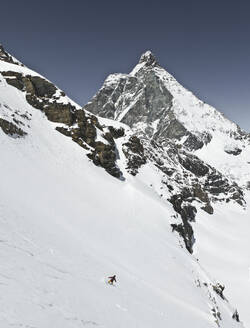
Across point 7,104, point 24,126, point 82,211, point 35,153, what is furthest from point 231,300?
point 7,104

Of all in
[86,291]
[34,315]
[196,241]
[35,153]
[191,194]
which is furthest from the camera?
[191,194]

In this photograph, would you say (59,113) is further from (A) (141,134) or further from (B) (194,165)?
(B) (194,165)

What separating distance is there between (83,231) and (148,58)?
19736cm

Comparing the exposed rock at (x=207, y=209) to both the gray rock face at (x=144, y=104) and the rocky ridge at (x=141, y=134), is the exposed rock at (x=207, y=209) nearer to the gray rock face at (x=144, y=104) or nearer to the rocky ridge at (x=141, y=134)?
the rocky ridge at (x=141, y=134)

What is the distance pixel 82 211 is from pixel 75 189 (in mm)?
4683

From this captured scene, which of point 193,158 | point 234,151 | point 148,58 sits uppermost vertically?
point 148,58

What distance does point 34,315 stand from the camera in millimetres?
7559

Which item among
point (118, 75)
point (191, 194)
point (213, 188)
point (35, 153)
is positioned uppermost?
point (118, 75)

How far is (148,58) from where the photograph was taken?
193625 mm

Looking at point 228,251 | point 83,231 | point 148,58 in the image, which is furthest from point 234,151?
point 83,231

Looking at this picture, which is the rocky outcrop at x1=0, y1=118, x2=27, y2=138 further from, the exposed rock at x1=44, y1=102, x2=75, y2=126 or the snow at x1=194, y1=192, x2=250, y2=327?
the snow at x1=194, y1=192, x2=250, y2=327

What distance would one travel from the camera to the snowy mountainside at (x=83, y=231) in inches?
397

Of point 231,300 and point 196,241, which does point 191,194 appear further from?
point 231,300

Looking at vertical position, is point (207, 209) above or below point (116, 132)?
above
